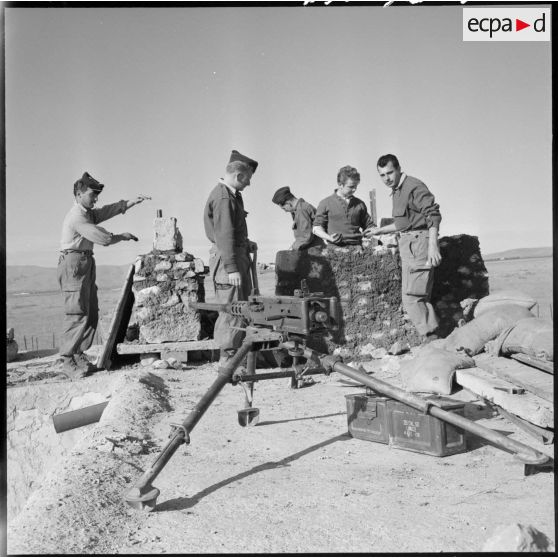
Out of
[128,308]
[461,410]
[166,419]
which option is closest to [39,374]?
[128,308]

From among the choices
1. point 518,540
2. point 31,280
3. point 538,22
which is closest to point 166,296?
point 538,22

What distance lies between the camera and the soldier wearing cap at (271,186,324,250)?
6004 millimetres

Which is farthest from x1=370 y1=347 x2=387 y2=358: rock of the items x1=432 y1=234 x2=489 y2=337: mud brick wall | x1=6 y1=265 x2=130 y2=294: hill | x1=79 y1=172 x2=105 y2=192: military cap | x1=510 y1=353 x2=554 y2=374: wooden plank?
x1=6 y1=265 x2=130 y2=294: hill

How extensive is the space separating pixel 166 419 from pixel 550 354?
107 inches

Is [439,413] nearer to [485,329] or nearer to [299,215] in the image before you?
[485,329]

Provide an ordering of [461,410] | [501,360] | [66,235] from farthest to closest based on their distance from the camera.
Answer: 1. [66,235]
2. [501,360]
3. [461,410]

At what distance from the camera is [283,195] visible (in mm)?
6844

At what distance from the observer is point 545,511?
7.80 feet

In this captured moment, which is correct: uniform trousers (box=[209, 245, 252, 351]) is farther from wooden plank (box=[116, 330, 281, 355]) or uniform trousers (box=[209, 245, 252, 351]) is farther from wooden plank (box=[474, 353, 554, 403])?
wooden plank (box=[474, 353, 554, 403])

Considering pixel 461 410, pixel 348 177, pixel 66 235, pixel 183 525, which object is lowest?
pixel 183 525

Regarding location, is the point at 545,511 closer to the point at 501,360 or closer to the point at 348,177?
the point at 501,360

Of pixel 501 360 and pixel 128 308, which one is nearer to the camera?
pixel 501 360

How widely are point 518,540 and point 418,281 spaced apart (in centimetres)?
347

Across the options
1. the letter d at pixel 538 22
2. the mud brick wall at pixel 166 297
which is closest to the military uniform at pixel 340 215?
the mud brick wall at pixel 166 297
